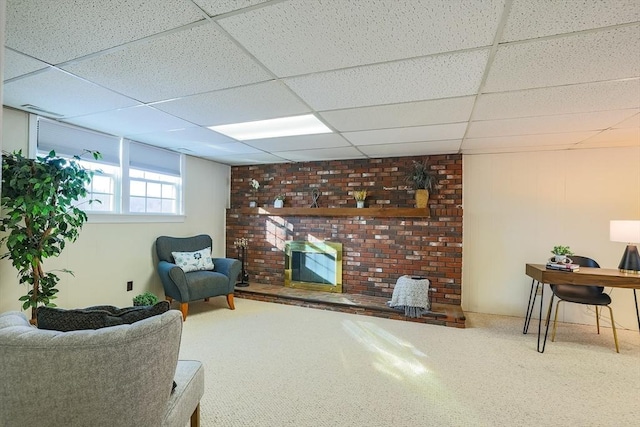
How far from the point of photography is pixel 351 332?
3.34 meters

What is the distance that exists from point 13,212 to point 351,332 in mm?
3133

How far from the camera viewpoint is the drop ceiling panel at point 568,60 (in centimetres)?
148

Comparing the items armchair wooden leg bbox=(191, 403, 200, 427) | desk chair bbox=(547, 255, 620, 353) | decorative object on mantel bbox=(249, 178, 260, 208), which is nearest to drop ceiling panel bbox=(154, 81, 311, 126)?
armchair wooden leg bbox=(191, 403, 200, 427)

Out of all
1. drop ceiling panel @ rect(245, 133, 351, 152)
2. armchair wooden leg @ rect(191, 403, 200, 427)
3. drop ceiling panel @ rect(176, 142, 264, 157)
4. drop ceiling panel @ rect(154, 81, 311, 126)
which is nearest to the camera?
armchair wooden leg @ rect(191, 403, 200, 427)

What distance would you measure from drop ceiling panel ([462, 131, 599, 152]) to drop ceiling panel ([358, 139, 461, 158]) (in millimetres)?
174

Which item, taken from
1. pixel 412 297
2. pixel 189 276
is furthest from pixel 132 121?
pixel 412 297

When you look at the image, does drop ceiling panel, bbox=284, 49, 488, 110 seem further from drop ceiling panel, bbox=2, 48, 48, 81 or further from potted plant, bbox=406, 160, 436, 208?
potted plant, bbox=406, 160, 436, 208

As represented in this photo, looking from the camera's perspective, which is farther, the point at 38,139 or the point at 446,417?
the point at 38,139

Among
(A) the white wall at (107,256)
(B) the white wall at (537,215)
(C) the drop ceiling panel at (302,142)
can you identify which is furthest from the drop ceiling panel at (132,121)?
(B) the white wall at (537,215)

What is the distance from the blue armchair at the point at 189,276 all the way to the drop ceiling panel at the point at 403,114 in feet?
7.89

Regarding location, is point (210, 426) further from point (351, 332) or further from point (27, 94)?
point (27, 94)

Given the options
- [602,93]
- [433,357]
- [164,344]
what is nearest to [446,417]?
[433,357]

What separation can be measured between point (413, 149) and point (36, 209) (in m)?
3.80

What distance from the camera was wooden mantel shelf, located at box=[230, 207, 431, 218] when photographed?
13.7ft
